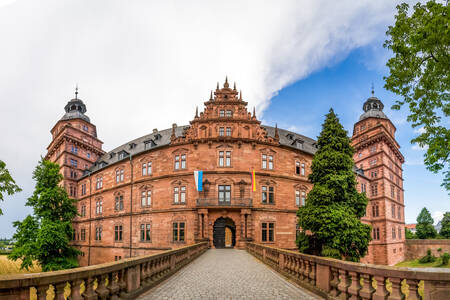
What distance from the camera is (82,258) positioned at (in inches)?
1916

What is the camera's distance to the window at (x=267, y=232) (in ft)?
103

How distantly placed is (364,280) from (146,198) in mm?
32580

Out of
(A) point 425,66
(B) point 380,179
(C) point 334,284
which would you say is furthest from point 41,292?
(B) point 380,179

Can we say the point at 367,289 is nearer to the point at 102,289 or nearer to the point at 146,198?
the point at 102,289

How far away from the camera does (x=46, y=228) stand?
104 feet

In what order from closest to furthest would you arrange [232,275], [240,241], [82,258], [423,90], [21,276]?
[21,276]
[232,275]
[423,90]
[240,241]
[82,258]

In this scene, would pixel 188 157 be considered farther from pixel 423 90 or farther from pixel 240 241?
pixel 423 90

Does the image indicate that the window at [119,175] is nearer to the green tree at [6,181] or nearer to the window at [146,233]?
the window at [146,233]

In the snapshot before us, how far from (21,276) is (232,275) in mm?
8630

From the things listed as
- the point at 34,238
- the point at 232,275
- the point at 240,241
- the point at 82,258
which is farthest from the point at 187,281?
the point at 82,258

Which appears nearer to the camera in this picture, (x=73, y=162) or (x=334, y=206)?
(x=334, y=206)

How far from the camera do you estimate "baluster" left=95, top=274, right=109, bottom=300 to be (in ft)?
19.9

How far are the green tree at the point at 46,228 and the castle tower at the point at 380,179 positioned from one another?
42.8m

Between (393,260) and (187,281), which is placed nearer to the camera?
(187,281)
